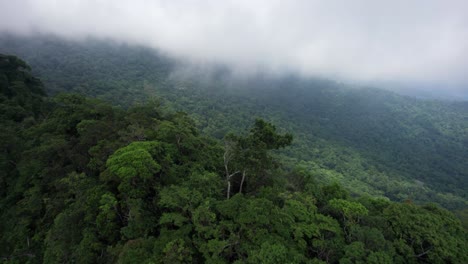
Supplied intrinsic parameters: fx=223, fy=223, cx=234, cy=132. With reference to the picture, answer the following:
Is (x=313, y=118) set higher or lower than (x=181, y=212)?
lower

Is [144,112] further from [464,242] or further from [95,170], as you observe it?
[464,242]

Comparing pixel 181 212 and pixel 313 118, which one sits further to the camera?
pixel 313 118

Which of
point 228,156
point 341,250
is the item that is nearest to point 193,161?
point 228,156

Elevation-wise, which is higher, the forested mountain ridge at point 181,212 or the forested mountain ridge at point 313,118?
the forested mountain ridge at point 181,212

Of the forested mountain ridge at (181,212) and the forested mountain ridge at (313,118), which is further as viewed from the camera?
the forested mountain ridge at (313,118)
